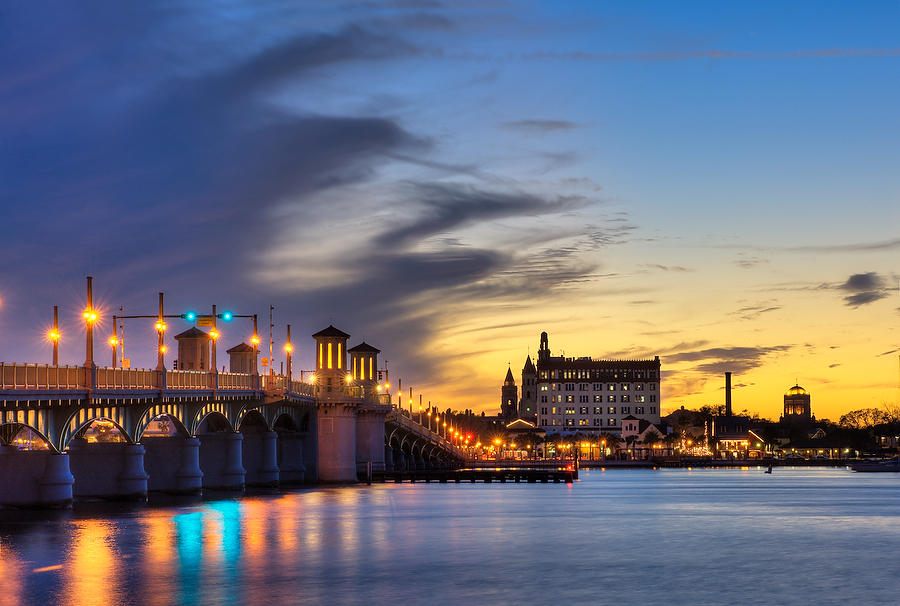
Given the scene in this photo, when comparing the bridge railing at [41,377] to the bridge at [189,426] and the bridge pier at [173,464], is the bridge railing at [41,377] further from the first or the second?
the bridge pier at [173,464]

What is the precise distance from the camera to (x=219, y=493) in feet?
415

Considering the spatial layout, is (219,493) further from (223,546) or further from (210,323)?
(223,546)

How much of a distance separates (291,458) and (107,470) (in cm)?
4479

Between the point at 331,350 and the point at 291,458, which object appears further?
the point at 331,350

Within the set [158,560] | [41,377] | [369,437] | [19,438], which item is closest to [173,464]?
[19,438]

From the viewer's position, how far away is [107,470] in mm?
108062

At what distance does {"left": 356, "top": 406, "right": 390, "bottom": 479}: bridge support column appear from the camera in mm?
164500

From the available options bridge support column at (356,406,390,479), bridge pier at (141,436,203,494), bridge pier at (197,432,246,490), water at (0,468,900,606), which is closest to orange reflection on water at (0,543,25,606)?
water at (0,468,900,606)

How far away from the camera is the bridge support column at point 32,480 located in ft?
290

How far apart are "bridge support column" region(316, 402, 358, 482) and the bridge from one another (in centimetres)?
12

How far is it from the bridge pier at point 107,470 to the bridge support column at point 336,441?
4364cm

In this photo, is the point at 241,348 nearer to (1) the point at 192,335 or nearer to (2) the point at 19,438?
(1) the point at 192,335

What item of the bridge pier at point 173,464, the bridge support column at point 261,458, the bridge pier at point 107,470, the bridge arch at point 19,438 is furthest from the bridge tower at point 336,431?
the bridge arch at point 19,438

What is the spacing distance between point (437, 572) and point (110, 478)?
2005 inches
